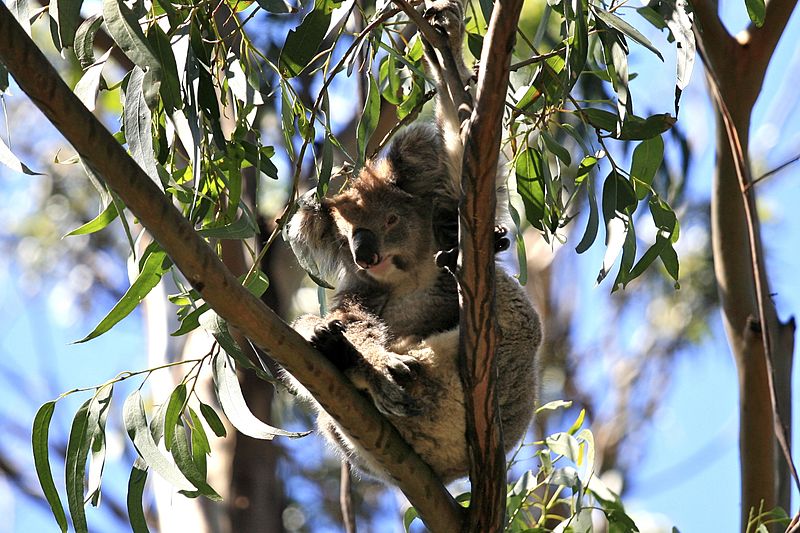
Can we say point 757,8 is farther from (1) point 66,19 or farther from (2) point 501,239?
(1) point 66,19

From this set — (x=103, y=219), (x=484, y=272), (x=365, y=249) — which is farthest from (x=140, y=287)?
(x=365, y=249)

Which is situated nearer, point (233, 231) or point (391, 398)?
point (233, 231)

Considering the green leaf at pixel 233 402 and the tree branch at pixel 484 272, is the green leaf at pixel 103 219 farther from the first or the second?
the tree branch at pixel 484 272

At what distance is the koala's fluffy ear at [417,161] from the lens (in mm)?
2883

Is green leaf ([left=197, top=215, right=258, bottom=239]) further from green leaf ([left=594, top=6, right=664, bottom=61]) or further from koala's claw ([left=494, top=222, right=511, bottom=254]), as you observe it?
green leaf ([left=594, top=6, right=664, bottom=61])

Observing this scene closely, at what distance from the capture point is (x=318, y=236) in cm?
307

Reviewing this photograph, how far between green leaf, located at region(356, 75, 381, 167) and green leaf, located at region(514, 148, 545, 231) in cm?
37

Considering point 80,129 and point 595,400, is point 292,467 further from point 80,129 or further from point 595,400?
point 80,129

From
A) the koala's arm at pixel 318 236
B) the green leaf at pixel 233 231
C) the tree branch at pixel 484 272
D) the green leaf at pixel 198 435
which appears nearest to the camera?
the tree branch at pixel 484 272

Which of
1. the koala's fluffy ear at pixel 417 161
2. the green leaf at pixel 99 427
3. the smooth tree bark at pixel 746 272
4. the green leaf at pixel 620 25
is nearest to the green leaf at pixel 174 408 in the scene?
the green leaf at pixel 99 427

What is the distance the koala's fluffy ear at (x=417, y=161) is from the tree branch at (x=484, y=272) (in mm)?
949

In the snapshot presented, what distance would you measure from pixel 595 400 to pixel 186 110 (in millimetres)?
6493

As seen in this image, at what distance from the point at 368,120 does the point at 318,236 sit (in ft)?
2.70

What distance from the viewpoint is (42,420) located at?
2.18m
